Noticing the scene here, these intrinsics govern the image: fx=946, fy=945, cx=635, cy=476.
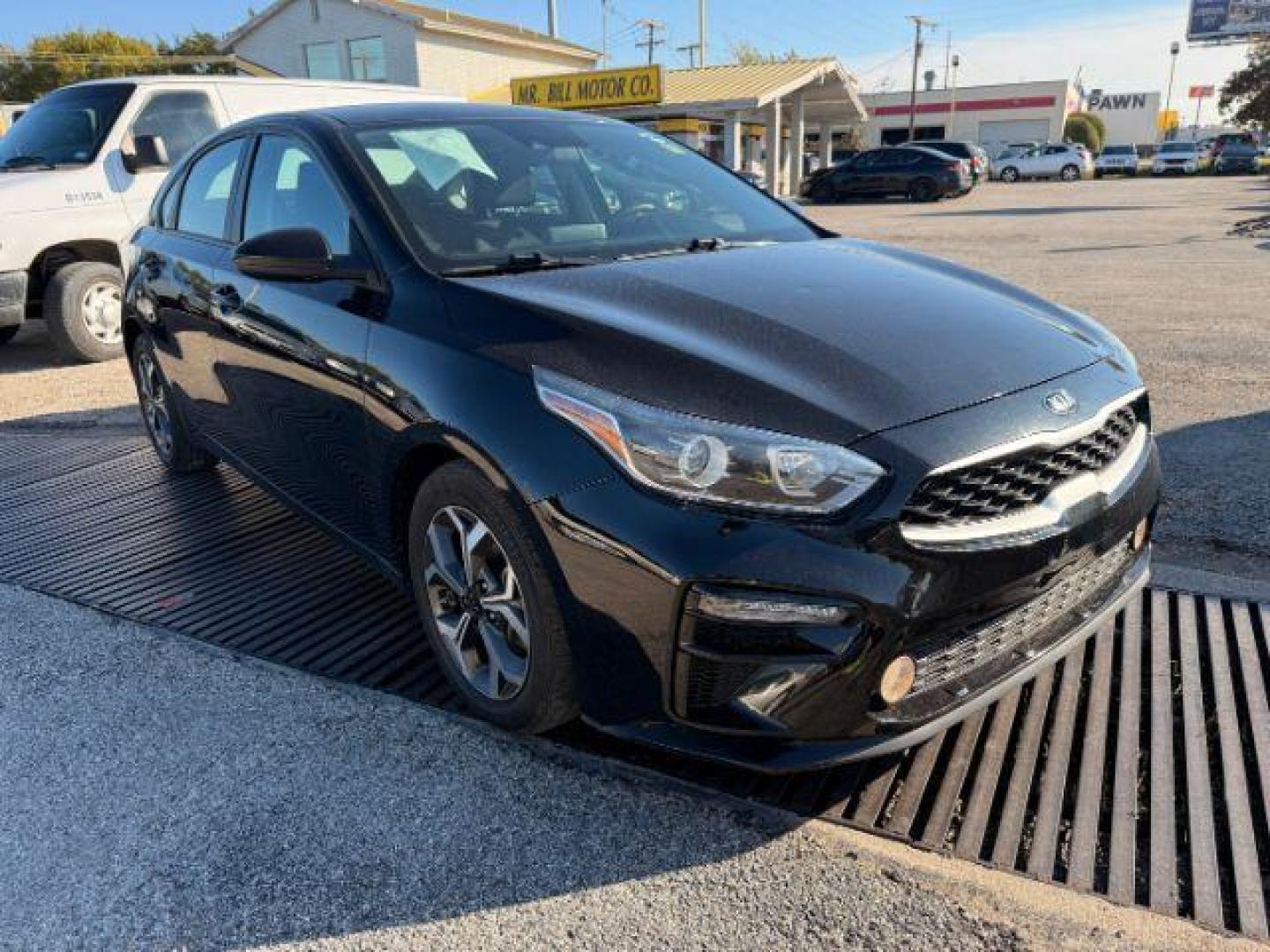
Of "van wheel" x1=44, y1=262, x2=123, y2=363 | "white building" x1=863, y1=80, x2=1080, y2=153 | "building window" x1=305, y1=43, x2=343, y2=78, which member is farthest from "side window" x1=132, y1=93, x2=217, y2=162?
"white building" x1=863, y1=80, x2=1080, y2=153

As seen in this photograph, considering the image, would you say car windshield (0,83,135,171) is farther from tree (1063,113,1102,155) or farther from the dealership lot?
tree (1063,113,1102,155)

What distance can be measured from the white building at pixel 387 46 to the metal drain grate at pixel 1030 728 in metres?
26.1

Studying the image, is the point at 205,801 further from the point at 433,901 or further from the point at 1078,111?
the point at 1078,111

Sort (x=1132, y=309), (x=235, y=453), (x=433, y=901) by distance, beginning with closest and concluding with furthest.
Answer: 1. (x=433, y=901)
2. (x=235, y=453)
3. (x=1132, y=309)

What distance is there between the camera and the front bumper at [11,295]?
7.38m

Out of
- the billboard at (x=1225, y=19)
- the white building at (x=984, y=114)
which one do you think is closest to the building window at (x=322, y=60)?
the white building at (x=984, y=114)

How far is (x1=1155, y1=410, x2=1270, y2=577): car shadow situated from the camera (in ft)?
12.1

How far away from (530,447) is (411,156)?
1.51 m

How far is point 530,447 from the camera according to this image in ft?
7.42

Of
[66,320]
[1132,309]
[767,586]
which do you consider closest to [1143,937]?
[767,586]

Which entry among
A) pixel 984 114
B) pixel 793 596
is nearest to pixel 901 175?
pixel 793 596

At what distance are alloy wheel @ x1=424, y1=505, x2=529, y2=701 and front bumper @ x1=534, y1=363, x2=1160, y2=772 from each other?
1.07 ft

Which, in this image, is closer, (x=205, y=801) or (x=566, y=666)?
(x=566, y=666)

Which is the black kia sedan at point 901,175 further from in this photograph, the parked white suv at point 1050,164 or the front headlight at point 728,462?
the front headlight at point 728,462
